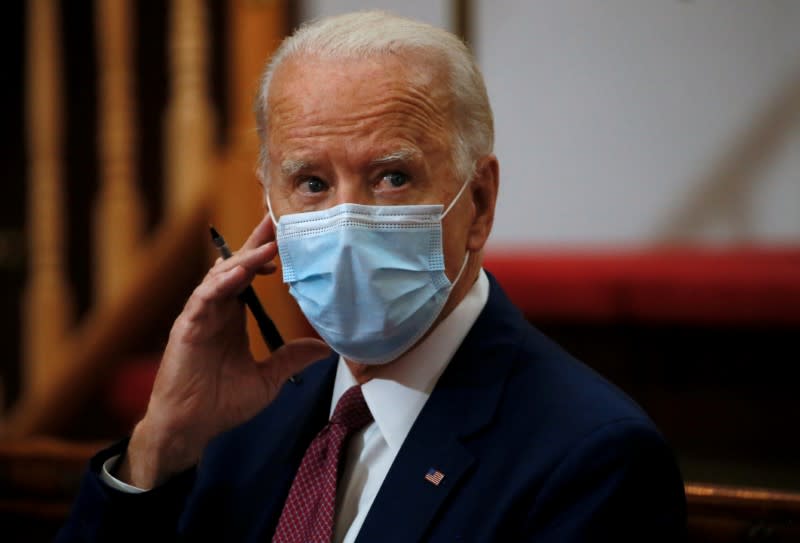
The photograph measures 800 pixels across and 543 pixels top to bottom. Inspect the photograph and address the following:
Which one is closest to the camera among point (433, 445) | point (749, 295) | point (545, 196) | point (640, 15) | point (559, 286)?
point (433, 445)

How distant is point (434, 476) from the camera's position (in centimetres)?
124

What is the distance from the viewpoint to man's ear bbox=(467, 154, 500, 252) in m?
1.35

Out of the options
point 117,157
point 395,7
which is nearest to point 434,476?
point 395,7

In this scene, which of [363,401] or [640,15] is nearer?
[363,401]

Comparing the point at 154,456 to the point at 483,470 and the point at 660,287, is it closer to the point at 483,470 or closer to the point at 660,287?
the point at 483,470

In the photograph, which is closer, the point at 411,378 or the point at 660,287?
the point at 411,378

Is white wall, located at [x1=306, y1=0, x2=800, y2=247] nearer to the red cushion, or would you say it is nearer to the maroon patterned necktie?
the red cushion

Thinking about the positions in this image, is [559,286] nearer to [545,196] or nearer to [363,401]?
[545,196]

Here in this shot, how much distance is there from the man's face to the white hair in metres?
0.01

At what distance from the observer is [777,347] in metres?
2.30

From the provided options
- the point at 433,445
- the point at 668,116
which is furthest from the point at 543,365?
the point at 668,116

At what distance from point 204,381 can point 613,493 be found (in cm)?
63

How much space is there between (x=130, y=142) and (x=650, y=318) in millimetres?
1879

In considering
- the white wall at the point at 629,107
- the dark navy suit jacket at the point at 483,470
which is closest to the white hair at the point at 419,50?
the dark navy suit jacket at the point at 483,470
